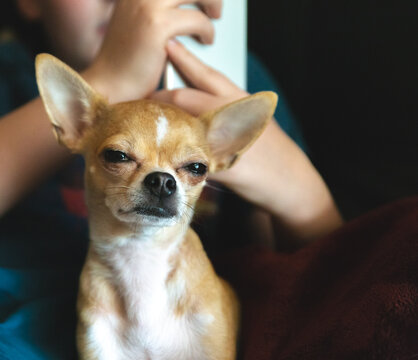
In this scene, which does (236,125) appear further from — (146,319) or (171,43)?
(146,319)

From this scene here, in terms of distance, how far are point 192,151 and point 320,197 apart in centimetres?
59

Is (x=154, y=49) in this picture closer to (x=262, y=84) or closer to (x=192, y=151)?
(x=192, y=151)

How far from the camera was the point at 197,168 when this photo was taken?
1184 mm

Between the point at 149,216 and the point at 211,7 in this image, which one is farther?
the point at 211,7

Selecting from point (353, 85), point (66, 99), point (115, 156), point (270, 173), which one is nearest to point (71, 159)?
point (66, 99)

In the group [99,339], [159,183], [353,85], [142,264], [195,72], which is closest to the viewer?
[159,183]

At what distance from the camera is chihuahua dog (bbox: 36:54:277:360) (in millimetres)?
1109

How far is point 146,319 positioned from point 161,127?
52cm

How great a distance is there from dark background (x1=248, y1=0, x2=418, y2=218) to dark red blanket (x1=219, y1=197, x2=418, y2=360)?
683 mm

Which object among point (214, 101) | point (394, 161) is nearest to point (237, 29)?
point (214, 101)

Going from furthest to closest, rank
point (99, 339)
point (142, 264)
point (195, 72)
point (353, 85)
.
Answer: point (353, 85) → point (195, 72) → point (142, 264) → point (99, 339)

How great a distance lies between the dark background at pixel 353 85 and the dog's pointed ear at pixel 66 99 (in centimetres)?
124

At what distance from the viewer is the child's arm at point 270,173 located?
1.35 metres

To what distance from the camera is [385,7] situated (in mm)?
1895
